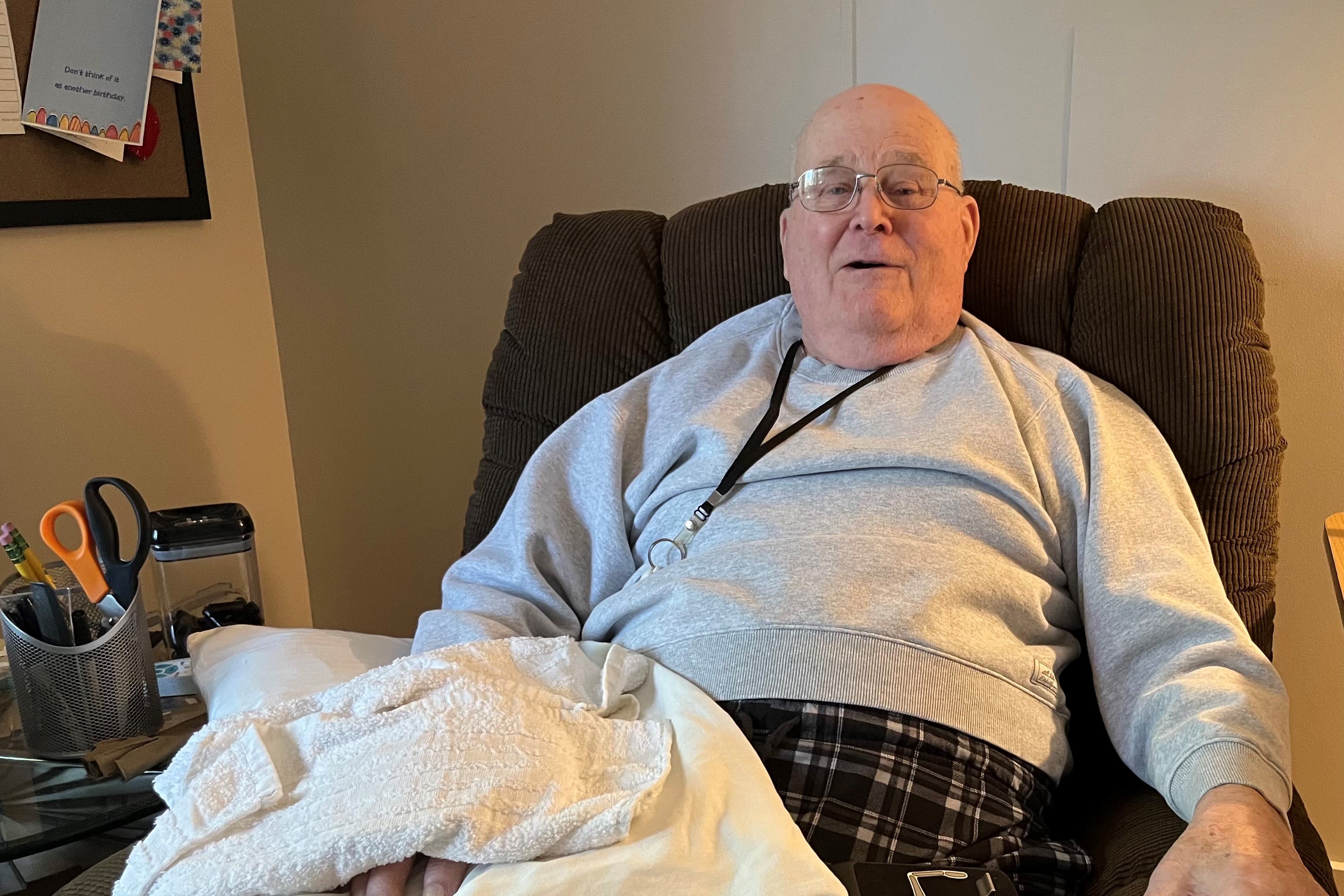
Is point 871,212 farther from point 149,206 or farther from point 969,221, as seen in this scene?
point 149,206

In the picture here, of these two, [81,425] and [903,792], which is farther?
[81,425]

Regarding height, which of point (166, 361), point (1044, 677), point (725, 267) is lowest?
point (1044, 677)

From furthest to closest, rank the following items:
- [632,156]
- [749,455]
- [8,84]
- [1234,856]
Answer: [632,156] < [8,84] < [749,455] < [1234,856]

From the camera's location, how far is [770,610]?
42.5 inches

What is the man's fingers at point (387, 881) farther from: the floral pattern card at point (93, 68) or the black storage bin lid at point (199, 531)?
the floral pattern card at point (93, 68)

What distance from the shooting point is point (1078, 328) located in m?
1.25

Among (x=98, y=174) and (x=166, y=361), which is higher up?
(x=98, y=174)

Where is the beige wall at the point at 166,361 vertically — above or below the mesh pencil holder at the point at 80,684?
above

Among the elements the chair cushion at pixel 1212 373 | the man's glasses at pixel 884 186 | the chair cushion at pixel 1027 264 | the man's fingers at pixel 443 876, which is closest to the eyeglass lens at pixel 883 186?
the man's glasses at pixel 884 186

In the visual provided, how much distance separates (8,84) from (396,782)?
1.25 meters

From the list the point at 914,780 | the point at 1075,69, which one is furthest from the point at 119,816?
the point at 1075,69

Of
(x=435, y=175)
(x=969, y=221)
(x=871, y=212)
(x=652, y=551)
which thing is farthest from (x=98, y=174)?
(x=969, y=221)

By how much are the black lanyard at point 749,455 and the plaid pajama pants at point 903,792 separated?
23 cm

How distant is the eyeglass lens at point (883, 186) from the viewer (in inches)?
48.7
